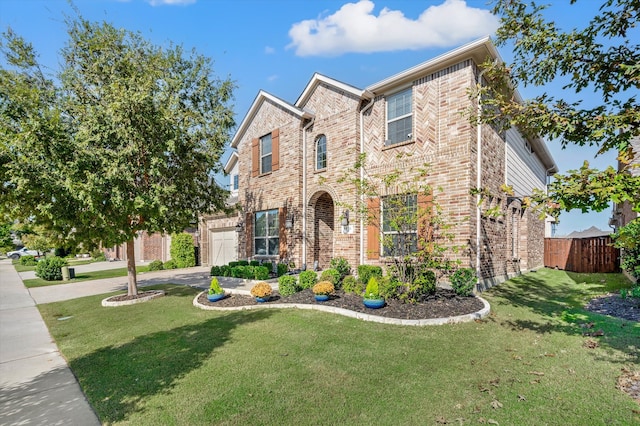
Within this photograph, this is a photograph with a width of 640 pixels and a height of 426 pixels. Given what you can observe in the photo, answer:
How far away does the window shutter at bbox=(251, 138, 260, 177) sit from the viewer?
48.1 ft

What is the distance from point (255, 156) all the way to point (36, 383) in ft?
37.6

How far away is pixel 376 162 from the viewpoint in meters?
10.5

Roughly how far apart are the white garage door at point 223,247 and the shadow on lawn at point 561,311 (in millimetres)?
12623

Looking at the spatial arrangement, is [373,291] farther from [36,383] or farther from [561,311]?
[36,383]

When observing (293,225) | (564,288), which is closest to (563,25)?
(564,288)

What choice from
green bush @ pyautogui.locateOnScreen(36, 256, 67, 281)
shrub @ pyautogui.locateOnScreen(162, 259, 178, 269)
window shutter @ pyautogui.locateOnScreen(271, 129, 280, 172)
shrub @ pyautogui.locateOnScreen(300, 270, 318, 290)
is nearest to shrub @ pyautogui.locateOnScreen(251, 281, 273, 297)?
shrub @ pyautogui.locateOnScreen(300, 270, 318, 290)

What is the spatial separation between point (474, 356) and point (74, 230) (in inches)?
422

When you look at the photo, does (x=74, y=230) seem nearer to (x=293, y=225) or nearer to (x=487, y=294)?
(x=293, y=225)

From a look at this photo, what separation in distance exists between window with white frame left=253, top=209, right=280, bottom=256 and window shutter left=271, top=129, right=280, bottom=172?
6.48 feet

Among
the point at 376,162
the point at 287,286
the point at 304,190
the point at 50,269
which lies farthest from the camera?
the point at 50,269

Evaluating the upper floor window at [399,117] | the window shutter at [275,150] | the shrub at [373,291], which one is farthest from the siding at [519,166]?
the window shutter at [275,150]

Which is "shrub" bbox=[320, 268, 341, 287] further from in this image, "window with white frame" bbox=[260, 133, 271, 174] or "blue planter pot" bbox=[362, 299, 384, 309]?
"window with white frame" bbox=[260, 133, 271, 174]

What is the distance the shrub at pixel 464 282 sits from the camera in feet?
25.2

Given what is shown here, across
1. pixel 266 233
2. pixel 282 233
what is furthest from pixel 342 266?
pixel 266 233
